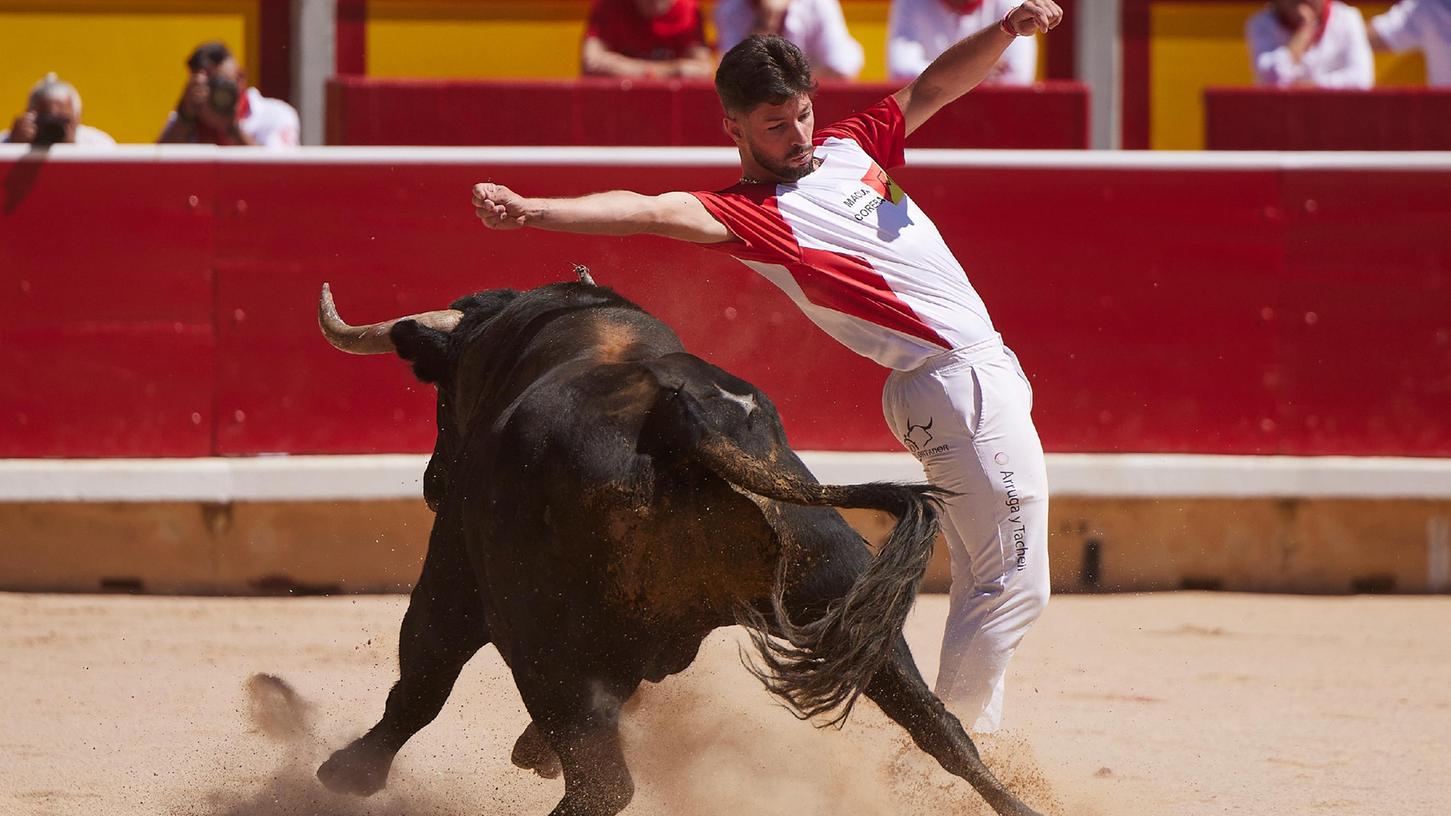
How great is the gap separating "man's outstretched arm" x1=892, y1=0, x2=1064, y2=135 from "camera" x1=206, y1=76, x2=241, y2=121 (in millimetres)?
3670

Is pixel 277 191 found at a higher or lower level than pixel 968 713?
higher

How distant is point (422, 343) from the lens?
3574 millimetres

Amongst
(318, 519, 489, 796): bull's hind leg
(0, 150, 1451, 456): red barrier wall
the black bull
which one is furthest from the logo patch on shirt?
(0, 150, 1451, 456): red barrier wall

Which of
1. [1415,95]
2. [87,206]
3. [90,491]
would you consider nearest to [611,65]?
[87,206]

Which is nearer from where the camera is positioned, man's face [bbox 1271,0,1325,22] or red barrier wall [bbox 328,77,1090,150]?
red barrier wall [bbox 328,77,1090,150]

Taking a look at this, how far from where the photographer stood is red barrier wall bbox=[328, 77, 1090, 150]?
6641 mm

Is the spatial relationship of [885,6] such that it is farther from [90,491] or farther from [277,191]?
[90,491]

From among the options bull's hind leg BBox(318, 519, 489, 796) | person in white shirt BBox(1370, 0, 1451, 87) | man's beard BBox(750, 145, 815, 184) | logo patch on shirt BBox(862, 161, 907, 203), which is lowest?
bull's hind leg BBox(318, 519, 489, 796)

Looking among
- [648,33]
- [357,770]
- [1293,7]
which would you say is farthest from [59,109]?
[1293,7]

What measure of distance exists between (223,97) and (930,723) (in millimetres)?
4436

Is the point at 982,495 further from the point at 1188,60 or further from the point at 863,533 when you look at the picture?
the point at 1188,60

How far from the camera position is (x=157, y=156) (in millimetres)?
6219

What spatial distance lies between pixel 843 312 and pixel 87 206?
372cm

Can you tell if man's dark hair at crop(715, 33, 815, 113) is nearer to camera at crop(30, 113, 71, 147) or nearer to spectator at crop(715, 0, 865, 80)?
camera at crop(30, 113, 71, 147)
